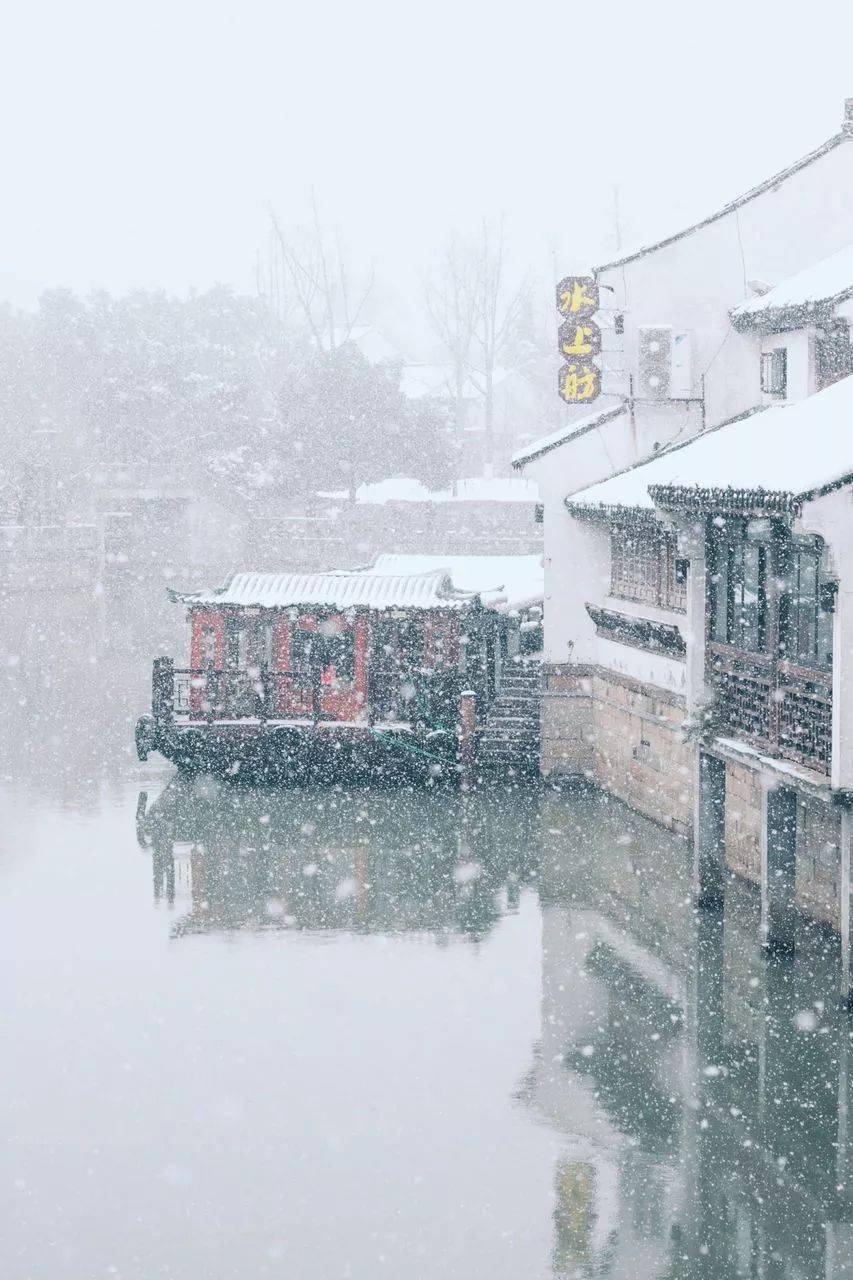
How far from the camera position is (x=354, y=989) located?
15.8 m

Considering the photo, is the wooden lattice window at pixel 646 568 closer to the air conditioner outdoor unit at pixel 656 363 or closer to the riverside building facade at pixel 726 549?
the riverside building facade at pixel 726 549

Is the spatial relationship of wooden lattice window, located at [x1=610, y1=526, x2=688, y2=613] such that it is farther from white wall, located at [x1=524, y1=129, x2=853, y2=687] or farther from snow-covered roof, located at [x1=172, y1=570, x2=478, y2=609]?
snow-covered roof, located at [x1=172, y1=570, x2=478, y2=609]

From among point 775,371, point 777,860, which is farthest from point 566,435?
point 777,860

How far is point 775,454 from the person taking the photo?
51.5ft

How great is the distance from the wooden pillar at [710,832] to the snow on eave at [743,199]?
10.5 metres

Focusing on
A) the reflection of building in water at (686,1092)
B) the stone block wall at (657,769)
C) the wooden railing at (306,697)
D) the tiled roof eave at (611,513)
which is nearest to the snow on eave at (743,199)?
the tiled roof eave at (611,513)

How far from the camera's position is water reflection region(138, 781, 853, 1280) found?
427 inches

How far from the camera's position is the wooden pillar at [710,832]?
1789cm

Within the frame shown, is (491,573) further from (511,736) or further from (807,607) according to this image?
(807,607)

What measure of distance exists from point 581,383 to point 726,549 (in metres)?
9.31

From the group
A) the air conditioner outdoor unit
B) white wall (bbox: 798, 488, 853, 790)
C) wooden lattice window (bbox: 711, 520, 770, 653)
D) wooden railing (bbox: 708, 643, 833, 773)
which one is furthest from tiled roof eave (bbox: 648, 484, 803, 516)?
the air conditioner outdoor unit

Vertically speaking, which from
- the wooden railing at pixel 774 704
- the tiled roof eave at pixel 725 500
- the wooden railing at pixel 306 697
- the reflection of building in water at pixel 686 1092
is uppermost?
the tiled roof eave at pixel 725 500

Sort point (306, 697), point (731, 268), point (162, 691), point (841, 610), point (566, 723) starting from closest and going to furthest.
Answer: point (841, 610), point (731, 268), point (566, 723), point (162, 691), point (306, 697)

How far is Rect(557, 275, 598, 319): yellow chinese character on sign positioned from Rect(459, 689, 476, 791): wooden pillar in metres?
6.78
